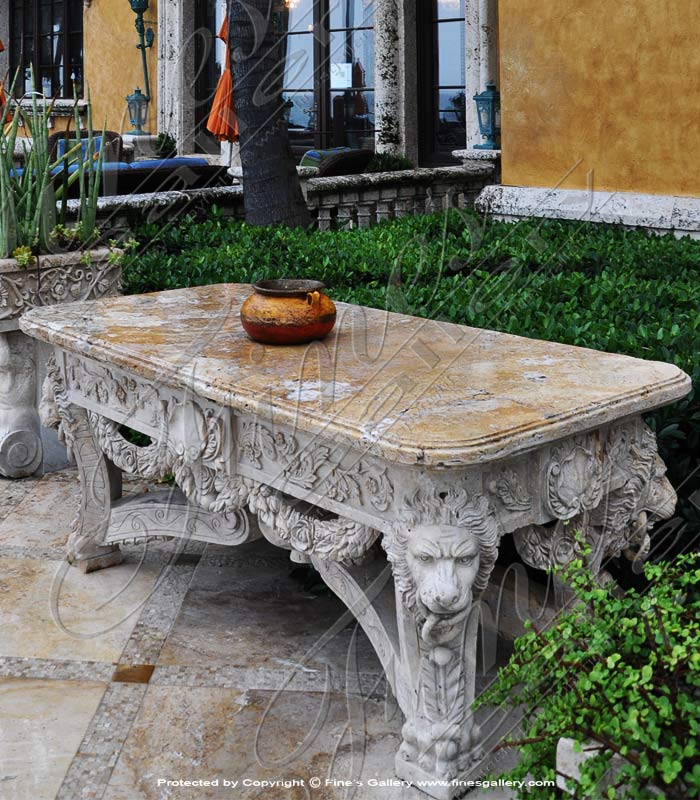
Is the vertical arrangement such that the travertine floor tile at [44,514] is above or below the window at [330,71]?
below

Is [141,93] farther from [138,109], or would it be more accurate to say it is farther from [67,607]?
[67,607]

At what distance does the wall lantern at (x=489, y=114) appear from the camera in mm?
10785

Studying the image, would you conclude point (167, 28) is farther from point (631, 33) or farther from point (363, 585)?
point (363, 585)

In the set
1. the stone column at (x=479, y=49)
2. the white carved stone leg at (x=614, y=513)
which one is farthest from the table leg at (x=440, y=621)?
the stone column at (x=479, y=49)

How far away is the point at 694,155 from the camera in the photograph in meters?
6.45

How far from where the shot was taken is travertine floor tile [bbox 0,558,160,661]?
3.50 m

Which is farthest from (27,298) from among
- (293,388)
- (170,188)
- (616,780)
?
(170,188)

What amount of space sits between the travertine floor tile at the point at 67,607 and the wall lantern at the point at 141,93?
11428 mm

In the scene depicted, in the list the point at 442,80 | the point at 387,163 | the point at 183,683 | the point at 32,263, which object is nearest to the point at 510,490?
the point at 183,683

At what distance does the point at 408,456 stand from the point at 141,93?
13279 millimetres

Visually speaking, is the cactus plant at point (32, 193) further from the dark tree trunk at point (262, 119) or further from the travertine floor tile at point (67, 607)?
the dark tree trunk at point (262, 119)

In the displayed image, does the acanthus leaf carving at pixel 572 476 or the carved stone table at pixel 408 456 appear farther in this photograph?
the acanthus leaf carving at pixel 572 476

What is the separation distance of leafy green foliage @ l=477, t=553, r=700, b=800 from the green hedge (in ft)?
4.24

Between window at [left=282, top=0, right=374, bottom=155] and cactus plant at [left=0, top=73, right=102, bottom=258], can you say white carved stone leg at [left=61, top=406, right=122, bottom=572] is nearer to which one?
cactus plant at [left=0, top=73, right=102, bottom=258]
